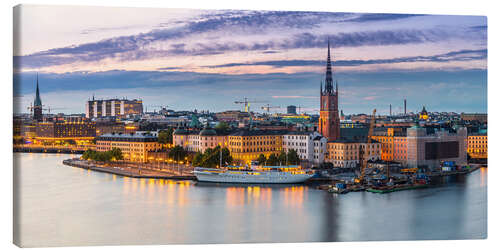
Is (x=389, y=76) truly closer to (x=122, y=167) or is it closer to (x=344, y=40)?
(x=344, y=40)

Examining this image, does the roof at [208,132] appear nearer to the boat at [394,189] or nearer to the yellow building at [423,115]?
the yellow building at [423,115]

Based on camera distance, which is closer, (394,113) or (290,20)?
(290,20)

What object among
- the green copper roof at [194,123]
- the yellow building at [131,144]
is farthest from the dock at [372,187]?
the green copper roof at [194,123]

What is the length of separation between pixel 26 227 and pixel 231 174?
7.48m

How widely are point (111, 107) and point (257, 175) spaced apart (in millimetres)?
5911

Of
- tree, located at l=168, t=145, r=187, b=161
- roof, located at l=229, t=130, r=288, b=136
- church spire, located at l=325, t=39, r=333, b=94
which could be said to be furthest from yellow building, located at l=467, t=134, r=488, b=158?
tree, located at l=168, t=145, r=187, b=161

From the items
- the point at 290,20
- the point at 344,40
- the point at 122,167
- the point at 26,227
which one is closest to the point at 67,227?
the point at 26,227

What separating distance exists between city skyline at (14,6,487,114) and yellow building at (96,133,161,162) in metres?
5.48

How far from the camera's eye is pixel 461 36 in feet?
35.8

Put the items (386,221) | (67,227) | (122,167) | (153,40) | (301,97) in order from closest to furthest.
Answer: (67,227), (386,221), (153,40), (301,97), (122,167)

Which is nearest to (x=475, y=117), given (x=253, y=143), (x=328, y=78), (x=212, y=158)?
(x=328, y=78)

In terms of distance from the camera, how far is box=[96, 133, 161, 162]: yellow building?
67.4 feet

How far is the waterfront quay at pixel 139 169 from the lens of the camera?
16.4m

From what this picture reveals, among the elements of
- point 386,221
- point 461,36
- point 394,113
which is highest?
point 461,36
